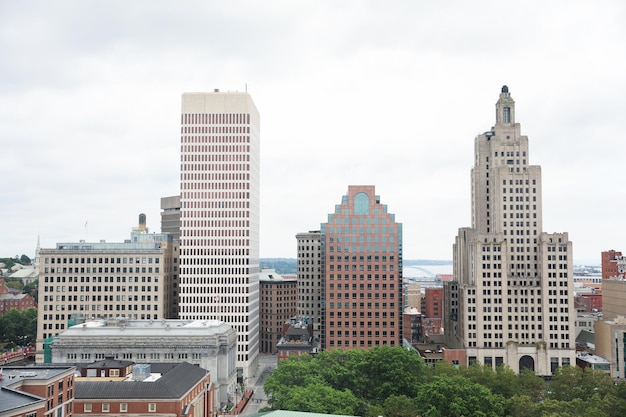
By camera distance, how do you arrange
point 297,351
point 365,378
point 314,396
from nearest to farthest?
point 314,396
point 365,378
point 297,351

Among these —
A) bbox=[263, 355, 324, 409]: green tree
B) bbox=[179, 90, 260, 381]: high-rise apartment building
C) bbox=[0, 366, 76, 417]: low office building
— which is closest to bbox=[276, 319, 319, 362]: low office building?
bbox=[179, 90, 260, 381]: high-rise apartment building

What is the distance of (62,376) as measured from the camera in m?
91.2

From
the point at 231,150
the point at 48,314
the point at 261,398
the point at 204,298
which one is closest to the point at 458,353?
the point at 261,398

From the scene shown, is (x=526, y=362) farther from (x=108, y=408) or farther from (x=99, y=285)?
(x=108, y=408)

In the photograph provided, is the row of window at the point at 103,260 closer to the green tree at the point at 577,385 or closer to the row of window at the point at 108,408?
the row of window at the point at 108,408

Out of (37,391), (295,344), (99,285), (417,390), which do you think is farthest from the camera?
(99,285)

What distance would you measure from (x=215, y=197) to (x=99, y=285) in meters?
46.4

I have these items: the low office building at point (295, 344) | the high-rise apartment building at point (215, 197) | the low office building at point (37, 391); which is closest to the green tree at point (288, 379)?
the low office building at point (37, 391)

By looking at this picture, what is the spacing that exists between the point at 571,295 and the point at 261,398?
105 metres

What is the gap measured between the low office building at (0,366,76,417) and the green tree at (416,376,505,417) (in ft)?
190

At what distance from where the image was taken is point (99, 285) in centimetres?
19775

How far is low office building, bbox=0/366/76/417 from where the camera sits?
261 ft

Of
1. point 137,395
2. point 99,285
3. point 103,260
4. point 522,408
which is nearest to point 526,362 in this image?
point 522,408

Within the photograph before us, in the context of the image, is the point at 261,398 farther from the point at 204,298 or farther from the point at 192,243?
the point at 192,243
